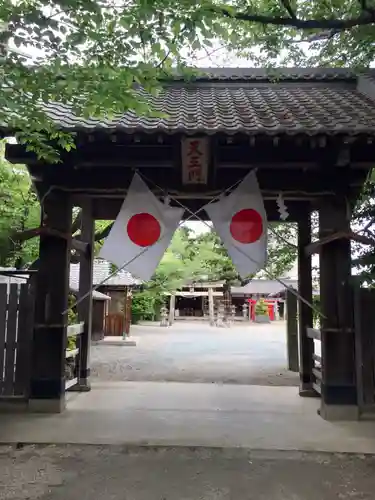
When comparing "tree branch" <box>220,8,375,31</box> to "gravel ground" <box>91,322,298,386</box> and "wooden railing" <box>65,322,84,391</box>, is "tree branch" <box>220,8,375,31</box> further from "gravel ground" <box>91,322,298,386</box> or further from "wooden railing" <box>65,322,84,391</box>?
"gravel ground" <box>91,322,298,386</box>

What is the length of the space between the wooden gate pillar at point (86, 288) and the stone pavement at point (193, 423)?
434 millimetres

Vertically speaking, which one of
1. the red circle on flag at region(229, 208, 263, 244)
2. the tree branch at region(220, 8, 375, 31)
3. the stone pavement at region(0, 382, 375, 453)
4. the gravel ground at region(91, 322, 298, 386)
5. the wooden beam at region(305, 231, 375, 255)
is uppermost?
the tree branch at region(220, 8, 375, 31)

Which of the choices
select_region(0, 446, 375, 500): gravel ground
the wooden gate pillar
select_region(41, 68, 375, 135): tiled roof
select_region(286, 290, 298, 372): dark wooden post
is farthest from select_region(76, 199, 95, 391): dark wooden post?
select_region(286, 290, 298, 372): dark wooden post

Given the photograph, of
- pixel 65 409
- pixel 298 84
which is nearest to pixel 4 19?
pixel 65 409

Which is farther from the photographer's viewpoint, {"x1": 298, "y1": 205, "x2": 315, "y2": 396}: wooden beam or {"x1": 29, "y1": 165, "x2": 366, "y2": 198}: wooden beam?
{"x1": 298, "y1": 205, "x2": 315, "y2": 396}: wooden beam

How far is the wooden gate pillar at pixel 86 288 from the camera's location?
731cm

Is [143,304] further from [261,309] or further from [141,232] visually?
[141,232]

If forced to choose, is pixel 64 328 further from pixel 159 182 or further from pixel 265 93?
pixel 265 93

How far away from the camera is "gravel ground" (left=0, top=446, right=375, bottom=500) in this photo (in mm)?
3441

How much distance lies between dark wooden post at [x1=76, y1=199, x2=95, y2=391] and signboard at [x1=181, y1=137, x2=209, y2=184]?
220cm

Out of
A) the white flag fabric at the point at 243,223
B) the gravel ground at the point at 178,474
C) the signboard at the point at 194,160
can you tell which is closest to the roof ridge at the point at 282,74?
the signboard at the point at 194,160

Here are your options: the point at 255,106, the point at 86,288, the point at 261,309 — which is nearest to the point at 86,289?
the point at 86,288

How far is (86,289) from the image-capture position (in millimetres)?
7391

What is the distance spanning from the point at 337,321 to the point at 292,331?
4244 millimetres
